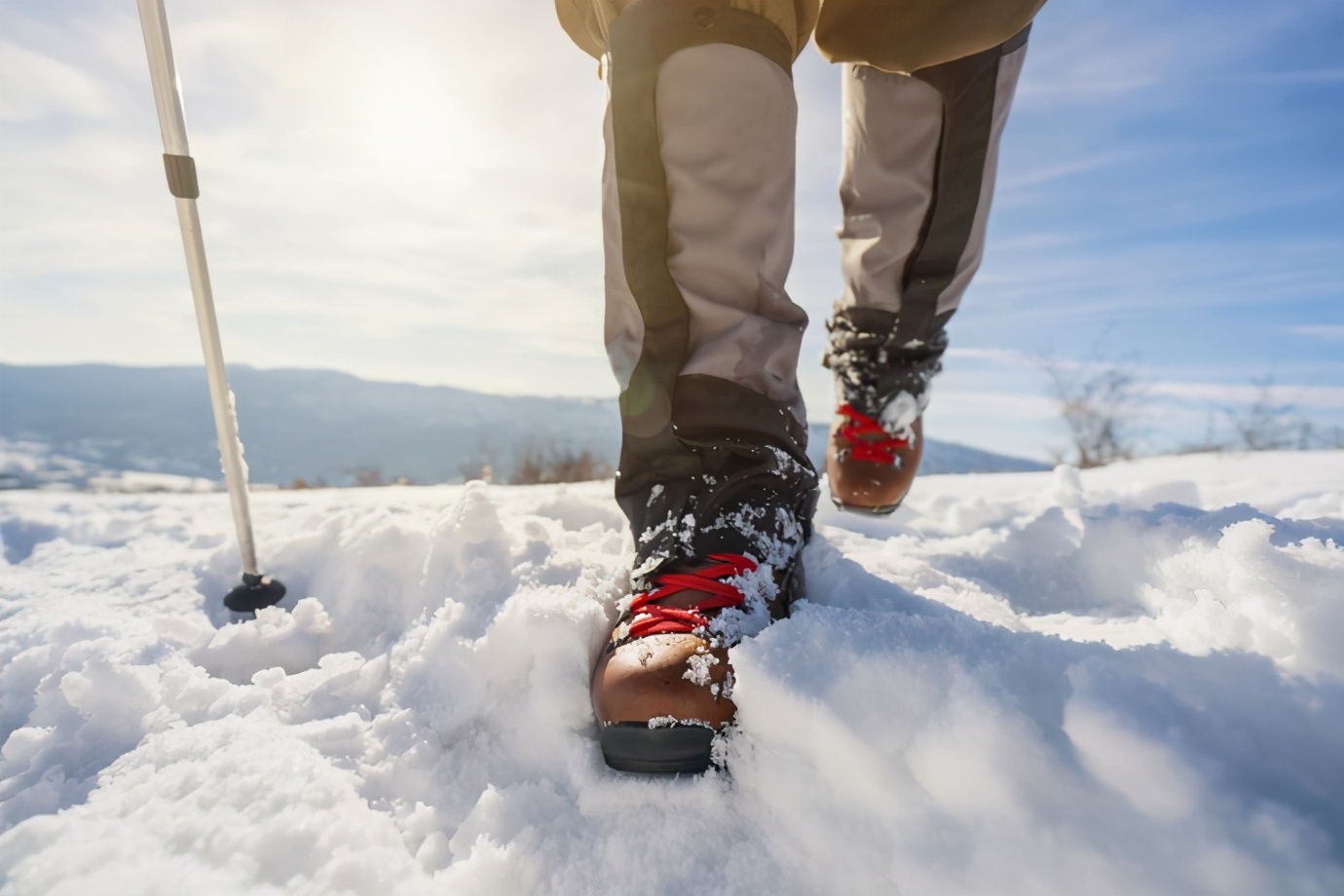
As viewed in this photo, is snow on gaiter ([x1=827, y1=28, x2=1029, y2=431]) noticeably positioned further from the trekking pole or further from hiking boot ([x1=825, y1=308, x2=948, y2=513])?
the trekking pole

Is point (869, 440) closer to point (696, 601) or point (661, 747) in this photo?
point (696, 601)

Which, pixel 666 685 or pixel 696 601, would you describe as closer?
pixel 666 685

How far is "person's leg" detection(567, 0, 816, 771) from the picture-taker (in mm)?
776

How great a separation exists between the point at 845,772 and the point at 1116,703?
22 centimetres

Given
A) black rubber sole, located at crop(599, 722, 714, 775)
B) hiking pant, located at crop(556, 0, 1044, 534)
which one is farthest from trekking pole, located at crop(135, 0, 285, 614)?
black rubber sole, located at crop(599, 722, 714, 775)

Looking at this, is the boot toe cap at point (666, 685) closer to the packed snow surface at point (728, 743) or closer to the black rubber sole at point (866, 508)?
the packed snow surface at point (728, 743)

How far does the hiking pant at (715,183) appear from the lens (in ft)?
2.59

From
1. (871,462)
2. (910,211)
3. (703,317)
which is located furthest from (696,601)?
(910,211)

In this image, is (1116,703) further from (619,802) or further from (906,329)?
(906,329)

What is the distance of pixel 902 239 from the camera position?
1.29 m

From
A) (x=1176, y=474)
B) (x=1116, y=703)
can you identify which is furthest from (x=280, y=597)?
(x=1176, y=474)

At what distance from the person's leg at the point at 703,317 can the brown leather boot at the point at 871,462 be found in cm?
55

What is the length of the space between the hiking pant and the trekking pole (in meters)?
0.69

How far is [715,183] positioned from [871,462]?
2.79ft
